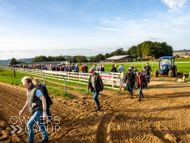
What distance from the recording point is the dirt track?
3844 millimetres

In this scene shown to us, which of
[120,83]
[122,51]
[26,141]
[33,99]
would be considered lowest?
[26,141]

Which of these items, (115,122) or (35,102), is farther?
(115,122)

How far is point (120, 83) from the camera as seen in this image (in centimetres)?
1028

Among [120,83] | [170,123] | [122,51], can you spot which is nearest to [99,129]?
[170,123]

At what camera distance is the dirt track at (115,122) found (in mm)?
3844

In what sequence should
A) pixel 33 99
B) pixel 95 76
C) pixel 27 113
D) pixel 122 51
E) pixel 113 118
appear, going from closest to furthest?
pixel 33 99 < pixel 113 118 < pixel 27 113 < pixel 95 76 < pixel 122 51

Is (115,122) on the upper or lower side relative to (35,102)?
lower

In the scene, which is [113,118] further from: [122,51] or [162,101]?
[122,51]

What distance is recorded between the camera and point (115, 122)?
15.8 ft

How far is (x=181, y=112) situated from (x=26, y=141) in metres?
5.87

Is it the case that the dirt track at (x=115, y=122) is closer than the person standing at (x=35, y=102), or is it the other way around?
the person standing at (x=35, y=102)

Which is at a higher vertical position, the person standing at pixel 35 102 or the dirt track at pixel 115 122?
the person standing at pixel 35 102

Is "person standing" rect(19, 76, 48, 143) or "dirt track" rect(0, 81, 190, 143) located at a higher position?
"person standing" rect(19, 76, 48, 143)

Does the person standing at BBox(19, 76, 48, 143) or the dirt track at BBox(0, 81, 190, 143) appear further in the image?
the dirt track at BBox(0, 81, 190, 143)
